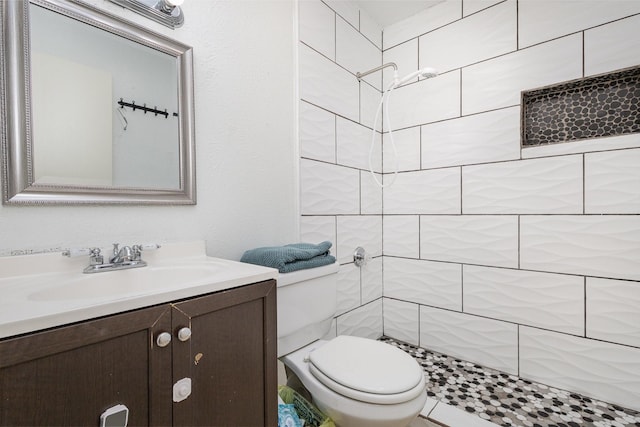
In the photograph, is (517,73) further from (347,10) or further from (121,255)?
(121,255)

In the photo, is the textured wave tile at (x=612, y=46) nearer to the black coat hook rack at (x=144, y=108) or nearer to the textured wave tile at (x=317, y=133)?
the textured wave tile at (x=317, y=133)

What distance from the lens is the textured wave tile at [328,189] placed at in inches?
63.2

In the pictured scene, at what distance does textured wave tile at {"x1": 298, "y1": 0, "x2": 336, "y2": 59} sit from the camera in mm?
1613

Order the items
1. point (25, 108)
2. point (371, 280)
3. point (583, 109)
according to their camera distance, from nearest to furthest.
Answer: point (25, 108) < point (583, 109) < point (371, 280)

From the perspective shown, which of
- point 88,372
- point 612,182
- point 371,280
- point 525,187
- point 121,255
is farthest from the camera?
point 371,280

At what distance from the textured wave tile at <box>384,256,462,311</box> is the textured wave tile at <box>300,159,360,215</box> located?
0.53 metres

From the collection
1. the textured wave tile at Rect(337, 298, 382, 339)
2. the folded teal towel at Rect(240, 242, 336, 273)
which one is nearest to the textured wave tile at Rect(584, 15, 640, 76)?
the folded teal towel at Rect(240, 242, 336, 273)

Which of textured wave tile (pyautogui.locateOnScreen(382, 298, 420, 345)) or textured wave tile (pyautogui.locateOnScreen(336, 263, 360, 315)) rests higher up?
textured wave tile (pyautogui.locateOnScreen(336, 263, 360, 315))

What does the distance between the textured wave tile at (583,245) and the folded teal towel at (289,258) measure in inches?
44.9

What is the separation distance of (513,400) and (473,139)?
1387 millimetres

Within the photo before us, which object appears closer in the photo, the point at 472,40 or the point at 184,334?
the point at 184,334

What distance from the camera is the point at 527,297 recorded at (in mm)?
1622

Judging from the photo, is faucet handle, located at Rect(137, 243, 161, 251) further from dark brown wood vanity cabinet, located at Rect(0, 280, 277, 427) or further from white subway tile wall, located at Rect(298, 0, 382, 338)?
white subway tile wall, located at Rect(298, 0, 382, 338)

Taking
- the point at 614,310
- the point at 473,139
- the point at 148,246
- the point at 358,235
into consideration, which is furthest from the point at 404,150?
the point at 148,246
